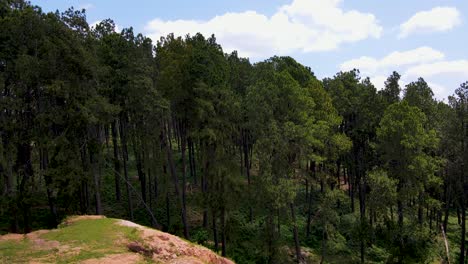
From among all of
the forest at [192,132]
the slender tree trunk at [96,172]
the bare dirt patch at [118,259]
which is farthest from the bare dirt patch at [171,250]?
the forest at [192,132]

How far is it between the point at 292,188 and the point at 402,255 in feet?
31.6

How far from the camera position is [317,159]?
29.5 m

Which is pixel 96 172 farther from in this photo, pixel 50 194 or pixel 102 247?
pixel 102 247

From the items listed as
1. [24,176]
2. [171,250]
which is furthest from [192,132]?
[171,250]

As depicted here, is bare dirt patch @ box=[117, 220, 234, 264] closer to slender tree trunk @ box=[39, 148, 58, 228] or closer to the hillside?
the hillside

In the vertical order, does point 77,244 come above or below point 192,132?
below

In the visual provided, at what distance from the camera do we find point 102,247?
14.8 meters

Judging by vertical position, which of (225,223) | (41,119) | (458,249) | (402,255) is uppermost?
(41,119)

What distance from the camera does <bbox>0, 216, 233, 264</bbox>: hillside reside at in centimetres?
1405

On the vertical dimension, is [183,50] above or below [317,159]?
above

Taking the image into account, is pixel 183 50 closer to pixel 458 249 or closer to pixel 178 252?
pixel 178 252

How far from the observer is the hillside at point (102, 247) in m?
14.1

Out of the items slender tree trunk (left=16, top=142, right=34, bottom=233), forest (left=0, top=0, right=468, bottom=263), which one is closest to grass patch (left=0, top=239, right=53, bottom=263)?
forest (left=0, top=0, right=468, bottom=263)

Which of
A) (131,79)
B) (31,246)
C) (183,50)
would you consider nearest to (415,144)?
(183,50)
